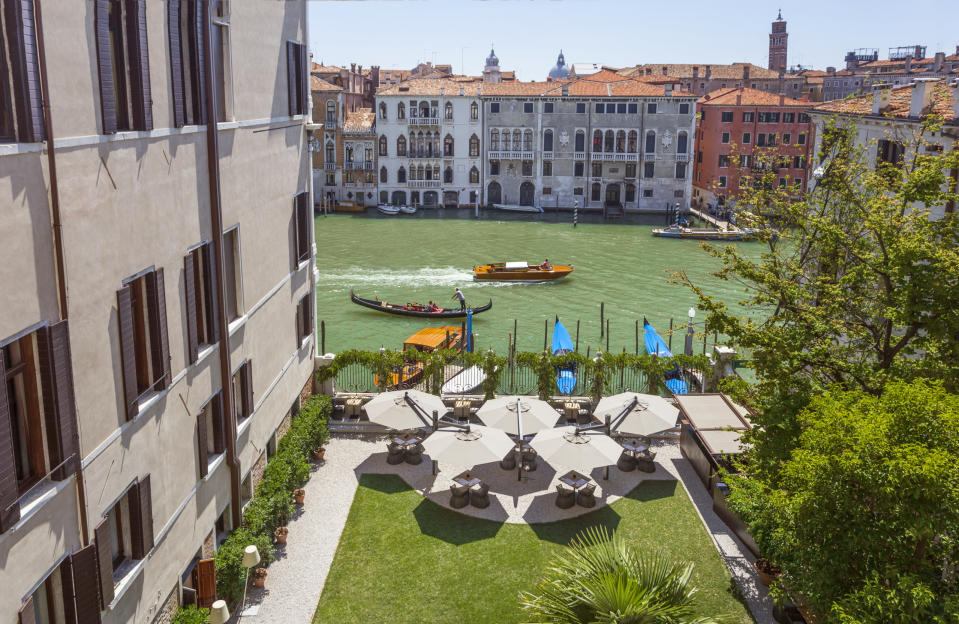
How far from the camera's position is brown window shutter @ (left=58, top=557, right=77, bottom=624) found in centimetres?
A: 888

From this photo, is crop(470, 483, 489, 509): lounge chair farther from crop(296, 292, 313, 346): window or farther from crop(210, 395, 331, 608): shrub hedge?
crop(296, 292, 313, 346): window

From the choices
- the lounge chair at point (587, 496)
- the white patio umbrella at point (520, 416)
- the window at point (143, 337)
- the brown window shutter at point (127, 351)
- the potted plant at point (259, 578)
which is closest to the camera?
the brown window shutter at point (127, 351)

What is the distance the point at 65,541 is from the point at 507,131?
67812mm

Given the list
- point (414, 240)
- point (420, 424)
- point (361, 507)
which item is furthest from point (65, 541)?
point (414, 240)

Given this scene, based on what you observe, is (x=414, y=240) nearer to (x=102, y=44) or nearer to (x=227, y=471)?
(x=227, y=471)

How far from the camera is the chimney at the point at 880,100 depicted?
73.5 feet

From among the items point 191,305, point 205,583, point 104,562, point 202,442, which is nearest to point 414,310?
point 202,442

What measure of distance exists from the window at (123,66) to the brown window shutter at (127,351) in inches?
83.1

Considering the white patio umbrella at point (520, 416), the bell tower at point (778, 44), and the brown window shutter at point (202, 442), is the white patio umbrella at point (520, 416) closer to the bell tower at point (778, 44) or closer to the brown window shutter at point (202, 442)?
the brown window shutter at point (202, 442)

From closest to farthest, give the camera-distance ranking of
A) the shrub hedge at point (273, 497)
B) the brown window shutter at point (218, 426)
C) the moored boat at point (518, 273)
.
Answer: the shrub hedge at point (273, 497)
the brown window shutter at point (218, 426)
the moored boat at point (518, 273)

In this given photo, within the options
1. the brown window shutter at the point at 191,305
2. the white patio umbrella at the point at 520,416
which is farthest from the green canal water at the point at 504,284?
the brown window shutter at the point at 191,305

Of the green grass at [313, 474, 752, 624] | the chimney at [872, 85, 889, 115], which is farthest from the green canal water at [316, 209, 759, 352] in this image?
the green grass at [313, 474, 752, 624]

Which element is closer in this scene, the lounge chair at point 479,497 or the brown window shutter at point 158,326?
the brown window shutter at point 158,326

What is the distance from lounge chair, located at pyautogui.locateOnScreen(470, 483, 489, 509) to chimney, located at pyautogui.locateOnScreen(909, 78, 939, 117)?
14237 millimetres
